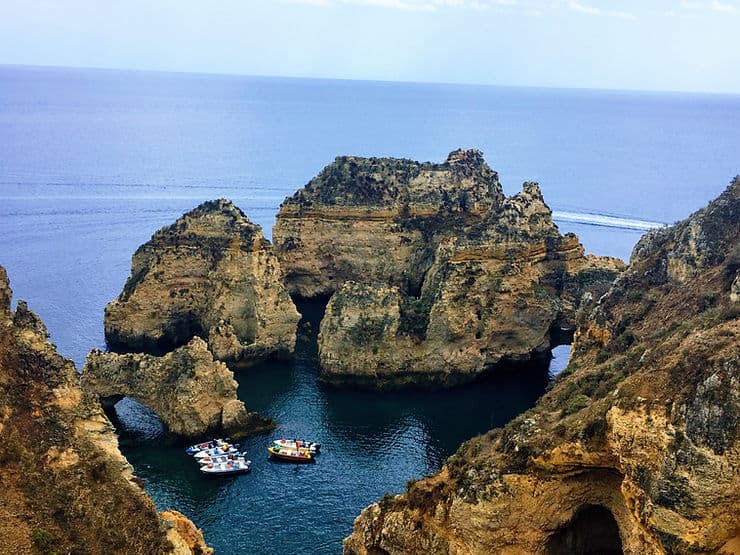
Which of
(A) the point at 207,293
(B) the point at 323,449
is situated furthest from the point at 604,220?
(B) the point at 323,449

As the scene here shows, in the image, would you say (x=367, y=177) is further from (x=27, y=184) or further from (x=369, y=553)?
(x=27, y=184)

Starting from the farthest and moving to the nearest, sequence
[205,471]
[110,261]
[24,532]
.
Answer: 1. [110,261]
2. [205,471]
3. [24,532]

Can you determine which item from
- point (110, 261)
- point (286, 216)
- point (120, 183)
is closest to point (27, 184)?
point (120, 183)

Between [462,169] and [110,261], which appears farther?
[110,261]

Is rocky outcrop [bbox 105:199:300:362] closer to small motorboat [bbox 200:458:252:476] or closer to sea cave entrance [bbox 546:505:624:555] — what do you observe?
small motorboat [bbox 200:458:252:476]

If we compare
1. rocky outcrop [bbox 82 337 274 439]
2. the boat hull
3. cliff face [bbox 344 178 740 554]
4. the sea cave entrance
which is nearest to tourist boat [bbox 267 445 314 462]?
the boat hull
